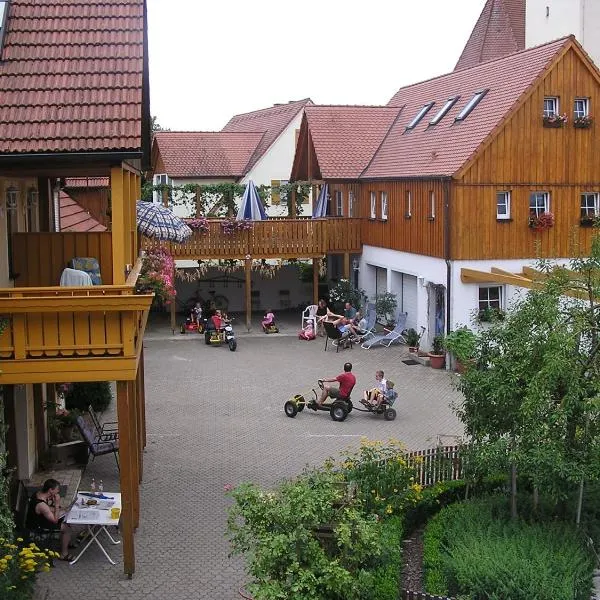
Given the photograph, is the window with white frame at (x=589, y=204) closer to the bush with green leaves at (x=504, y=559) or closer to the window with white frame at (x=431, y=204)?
the window with white frame at (x=431, y=204)

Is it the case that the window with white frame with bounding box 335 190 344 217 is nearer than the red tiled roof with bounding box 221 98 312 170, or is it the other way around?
the window with white frame with bounding box 335 190 344 217

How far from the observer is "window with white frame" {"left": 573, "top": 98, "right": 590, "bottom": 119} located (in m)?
27.8

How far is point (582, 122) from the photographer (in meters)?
27.7

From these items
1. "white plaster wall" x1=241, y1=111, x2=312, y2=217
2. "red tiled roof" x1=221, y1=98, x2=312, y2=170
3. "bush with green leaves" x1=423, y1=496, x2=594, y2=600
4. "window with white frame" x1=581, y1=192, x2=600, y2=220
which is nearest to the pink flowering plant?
"window with white frame" x1=581, y1=192, x2=600, y2=220

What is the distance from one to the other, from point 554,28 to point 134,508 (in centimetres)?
3342

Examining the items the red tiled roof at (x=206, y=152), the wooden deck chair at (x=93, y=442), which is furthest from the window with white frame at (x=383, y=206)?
the wooden deck chair at (x=93, y=442)

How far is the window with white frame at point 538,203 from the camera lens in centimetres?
2784

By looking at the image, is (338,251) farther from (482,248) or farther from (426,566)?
(426,566)

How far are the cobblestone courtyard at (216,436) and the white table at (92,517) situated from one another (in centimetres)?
22

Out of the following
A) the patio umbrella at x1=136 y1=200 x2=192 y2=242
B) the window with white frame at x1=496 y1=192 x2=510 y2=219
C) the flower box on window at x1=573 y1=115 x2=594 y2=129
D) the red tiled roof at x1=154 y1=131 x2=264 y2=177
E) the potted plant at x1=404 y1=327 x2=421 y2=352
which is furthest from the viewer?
the red tiled roof at x1=154 y1=131 x2=264 y2=177

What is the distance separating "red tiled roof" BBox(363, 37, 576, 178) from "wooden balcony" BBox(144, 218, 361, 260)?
2950mm

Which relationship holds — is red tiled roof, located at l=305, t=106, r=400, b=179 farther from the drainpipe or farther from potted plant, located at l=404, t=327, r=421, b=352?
the drainpipe

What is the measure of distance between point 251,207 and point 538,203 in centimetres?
1005

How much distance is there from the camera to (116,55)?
43.9 ft
